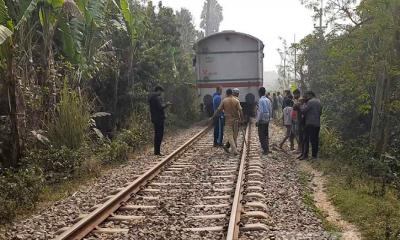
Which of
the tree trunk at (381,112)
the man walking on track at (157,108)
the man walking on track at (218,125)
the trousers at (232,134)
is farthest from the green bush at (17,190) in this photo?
the tree trunk at (381,112)

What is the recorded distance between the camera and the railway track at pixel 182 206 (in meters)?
5.75

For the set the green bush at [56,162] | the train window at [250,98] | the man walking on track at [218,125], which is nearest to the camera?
the green bush at [56,162]

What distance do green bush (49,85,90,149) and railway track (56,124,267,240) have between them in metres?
2.06

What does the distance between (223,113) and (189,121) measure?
448 inches

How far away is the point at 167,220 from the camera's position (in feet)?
20.7

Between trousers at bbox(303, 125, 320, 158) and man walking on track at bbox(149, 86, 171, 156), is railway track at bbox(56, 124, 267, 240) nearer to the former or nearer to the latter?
man walking on track at bbox(149, 86, 171, 156)

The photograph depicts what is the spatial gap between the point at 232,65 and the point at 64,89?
1144 cm

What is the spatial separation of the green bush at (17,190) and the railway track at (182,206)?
1.21 meters

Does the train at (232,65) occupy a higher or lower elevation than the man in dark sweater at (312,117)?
higher

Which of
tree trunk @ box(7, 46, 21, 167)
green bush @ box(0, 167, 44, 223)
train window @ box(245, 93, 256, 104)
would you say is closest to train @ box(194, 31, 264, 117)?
train window @ box(245, 93, 256, 104)

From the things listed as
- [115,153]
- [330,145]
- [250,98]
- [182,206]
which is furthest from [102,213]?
[250,98]

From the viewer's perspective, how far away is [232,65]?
2084cm

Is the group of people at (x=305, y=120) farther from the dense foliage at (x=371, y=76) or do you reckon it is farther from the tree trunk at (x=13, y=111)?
the tree trunk at (x=13, y=111)

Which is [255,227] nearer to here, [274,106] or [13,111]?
[13,111]
